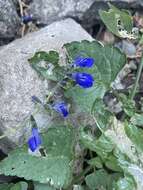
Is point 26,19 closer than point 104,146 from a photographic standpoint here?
No

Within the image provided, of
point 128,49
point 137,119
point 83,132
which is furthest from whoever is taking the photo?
point 128,49

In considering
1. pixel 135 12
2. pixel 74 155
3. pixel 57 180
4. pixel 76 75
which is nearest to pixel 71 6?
pixel 135 12

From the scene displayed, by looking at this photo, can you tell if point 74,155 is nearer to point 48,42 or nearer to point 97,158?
point 97,158

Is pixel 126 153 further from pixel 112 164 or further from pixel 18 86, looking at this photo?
pixel 18 86

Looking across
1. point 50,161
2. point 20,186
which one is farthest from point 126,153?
point 20,186

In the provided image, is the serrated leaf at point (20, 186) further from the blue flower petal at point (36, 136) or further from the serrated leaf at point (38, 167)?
the blue flower petal at point (36, 136)

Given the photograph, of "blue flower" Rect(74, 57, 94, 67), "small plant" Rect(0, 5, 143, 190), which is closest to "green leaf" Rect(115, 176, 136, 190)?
"small plant" Rect(0, 5, 143, 190)
